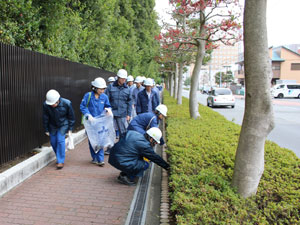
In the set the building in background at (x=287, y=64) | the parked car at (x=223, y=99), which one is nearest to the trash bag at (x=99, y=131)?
the parked car at (x=223, y=99)

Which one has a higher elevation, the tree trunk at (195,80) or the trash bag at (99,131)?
the tree trunk at (195,80)

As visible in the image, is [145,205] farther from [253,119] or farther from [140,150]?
[253,119]

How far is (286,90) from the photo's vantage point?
119 feet

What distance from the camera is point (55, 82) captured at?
679 centimetres

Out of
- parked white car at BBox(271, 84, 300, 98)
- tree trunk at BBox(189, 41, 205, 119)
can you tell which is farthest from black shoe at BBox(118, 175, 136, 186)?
parked white car at BBox(271, 84, 300, 98)

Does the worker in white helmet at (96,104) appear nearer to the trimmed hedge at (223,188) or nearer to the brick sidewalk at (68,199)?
the brick sidewalk at (68,199)

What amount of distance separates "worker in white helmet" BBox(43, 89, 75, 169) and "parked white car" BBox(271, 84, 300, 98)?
1406 inches

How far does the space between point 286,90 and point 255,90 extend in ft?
122

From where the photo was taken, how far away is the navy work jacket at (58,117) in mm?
5199

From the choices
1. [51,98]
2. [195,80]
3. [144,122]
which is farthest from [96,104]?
[195,80]

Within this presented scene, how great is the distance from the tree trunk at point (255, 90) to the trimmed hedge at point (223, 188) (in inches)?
15.4

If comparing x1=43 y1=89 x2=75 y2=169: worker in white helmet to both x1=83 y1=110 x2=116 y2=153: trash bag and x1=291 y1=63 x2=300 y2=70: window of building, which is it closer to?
x1=83 y1=110 x2=116 y2=153: trash bag

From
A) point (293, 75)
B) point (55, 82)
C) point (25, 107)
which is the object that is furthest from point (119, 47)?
point (293, 75)

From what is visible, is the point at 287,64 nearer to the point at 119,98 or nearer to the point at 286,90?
the point at 286,90
